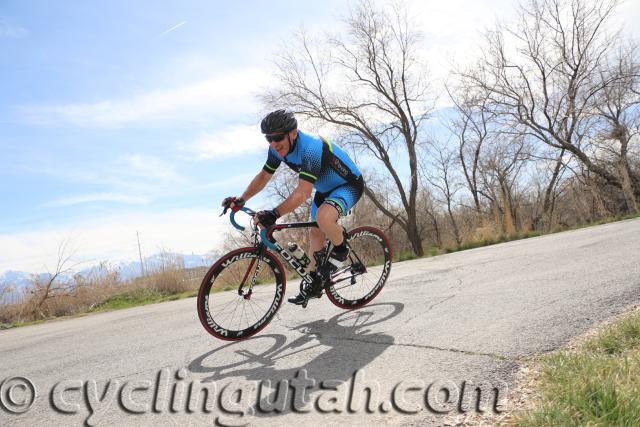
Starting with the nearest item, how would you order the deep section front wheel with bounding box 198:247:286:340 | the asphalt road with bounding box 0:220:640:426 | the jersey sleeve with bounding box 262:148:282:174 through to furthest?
the asphalt road with bounding box 0:220:640:426 < the deep section front wheel with bounding box 198:247:286:340 < the jersey sleeve with bounding box 262:148:282:174

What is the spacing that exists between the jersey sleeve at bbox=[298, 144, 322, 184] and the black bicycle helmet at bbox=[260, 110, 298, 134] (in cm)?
27

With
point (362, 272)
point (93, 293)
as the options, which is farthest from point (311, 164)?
point (93, 293)

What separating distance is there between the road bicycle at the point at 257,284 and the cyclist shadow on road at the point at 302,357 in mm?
284

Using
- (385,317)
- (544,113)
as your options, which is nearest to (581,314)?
(385,317)

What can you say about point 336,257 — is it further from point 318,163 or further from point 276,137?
point 276,137

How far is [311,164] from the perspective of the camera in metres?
4.18

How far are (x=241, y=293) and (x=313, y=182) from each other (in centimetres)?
131

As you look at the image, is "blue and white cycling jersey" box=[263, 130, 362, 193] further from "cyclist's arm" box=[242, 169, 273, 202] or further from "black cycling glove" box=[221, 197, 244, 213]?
"black cycling glove" box=[221, 197, 244, 213]

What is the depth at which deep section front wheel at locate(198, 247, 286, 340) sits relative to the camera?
393 centimetres

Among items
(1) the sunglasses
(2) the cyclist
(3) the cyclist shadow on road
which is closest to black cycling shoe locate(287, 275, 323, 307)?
(2) the cyclist

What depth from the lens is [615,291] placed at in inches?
154

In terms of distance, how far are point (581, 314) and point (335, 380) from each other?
207cm
